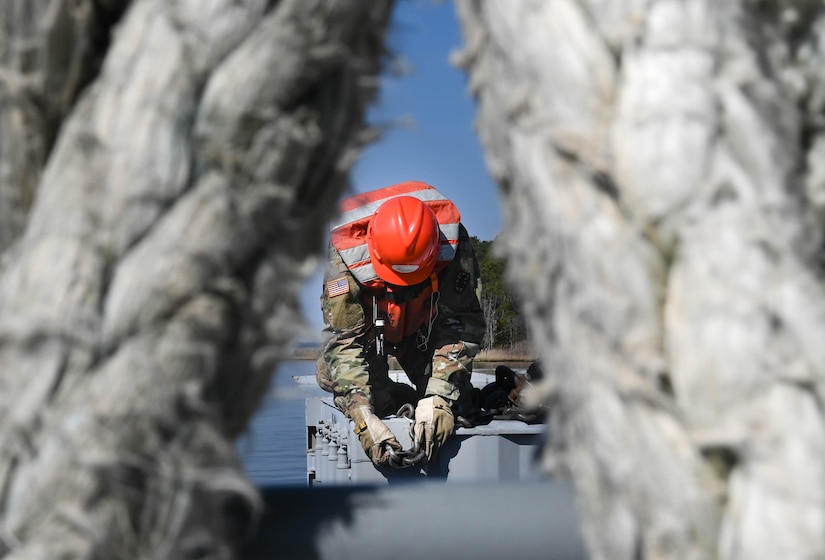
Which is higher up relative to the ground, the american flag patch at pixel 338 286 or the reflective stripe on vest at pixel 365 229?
the reflective stripe on vest at pixel 365 229

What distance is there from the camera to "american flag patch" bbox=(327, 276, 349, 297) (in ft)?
14.9

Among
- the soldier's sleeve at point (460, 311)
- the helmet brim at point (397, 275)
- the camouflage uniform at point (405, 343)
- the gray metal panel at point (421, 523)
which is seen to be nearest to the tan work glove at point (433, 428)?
the camouflage uniform at point (405, 343)

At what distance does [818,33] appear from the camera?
0.44 meters

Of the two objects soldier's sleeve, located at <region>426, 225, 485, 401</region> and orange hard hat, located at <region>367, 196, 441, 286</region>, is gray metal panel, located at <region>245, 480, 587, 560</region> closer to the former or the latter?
orange hard hat, located at <region>367, 196, 441, 286</region>

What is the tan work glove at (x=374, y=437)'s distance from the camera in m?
4.07

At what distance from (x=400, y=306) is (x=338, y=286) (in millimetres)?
338

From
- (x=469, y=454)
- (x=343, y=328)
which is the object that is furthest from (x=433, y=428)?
(x=343, y=328)

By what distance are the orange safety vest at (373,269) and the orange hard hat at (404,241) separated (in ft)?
0.23

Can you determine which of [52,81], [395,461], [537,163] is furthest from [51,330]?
[395,461]

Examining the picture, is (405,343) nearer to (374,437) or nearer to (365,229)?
(365,229)

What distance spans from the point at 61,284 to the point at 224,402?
105 millimetres

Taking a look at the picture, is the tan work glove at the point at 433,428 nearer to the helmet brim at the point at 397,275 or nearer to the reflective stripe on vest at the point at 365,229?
the helmet brim at the point at 397,275

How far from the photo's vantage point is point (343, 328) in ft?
15.0

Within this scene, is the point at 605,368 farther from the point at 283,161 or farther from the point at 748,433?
the point at 283,161
